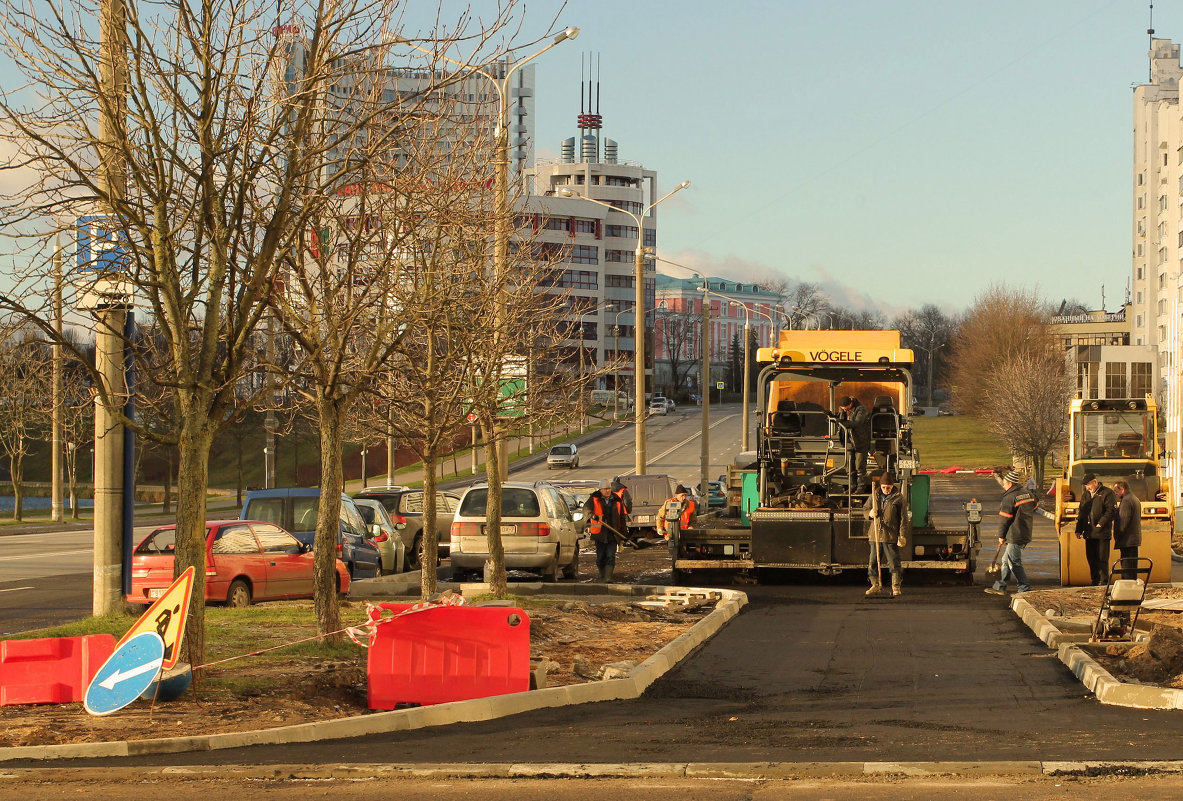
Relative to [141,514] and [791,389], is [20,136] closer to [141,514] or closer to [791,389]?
[791,389]

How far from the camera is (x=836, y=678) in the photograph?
39.8ft

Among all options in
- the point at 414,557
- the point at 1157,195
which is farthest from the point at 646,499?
the point at 1157,195

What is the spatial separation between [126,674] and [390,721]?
75.6 inches

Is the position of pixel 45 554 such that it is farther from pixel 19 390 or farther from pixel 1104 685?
pixel 1104 685

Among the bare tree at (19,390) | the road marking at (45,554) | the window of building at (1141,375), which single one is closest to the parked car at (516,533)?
the road marking at (45,554)

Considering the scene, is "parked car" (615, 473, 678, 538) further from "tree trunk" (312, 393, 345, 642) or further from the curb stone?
the curb stone

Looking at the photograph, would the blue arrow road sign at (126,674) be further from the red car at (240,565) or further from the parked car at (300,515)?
the parked car at (300,515)

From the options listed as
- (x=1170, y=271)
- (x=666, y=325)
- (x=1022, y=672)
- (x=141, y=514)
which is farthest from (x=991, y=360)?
(x=1022, y=672)

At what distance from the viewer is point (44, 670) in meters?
10.2

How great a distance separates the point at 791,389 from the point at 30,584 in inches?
531

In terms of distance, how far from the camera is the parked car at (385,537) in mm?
23781

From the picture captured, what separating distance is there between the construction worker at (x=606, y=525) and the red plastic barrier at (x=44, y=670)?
41.8 feet

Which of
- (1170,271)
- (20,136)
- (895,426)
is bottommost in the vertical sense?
(895,426)

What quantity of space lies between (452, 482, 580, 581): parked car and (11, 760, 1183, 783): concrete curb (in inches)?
550
